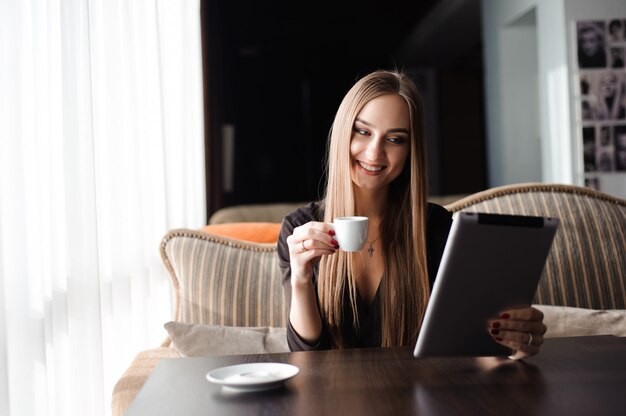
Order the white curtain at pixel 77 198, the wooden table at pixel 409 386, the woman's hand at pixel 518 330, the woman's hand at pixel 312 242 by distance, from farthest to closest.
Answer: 1. the white curtain at pixel 77 198
2. the woman's hand at pixel 312 242
3. the woman's hand at pixel 518 330
4. the wooden table at pixel 409 386

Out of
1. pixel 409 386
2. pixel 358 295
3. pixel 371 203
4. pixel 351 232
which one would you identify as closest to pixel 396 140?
pixel 371 203

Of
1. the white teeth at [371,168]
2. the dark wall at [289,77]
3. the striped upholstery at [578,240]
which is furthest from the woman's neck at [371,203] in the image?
the dark wall at [289,77]

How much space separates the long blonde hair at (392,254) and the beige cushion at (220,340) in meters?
0.20

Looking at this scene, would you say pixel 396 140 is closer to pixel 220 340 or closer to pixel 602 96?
pixel 220 340

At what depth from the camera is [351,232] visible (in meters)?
1.18

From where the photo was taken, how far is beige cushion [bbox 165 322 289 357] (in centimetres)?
177

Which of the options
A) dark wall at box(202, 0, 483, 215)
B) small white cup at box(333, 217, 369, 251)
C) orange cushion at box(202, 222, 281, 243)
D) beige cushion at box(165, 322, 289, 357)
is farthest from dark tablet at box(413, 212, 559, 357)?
dark wall at box(202, 0, 483, 215)

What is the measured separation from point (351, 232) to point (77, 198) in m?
0.98

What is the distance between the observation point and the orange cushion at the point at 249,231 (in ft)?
7.98

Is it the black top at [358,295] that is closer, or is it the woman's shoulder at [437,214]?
the black top at [358,295]

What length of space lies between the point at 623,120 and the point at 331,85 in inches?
190

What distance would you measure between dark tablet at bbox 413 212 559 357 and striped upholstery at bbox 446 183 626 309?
894 millimetres

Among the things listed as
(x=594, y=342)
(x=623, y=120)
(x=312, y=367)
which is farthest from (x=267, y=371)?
(x=623, y=120)

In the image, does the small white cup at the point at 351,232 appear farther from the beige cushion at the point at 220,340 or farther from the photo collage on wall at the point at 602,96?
the photo collage on wall at the point at 602,96
